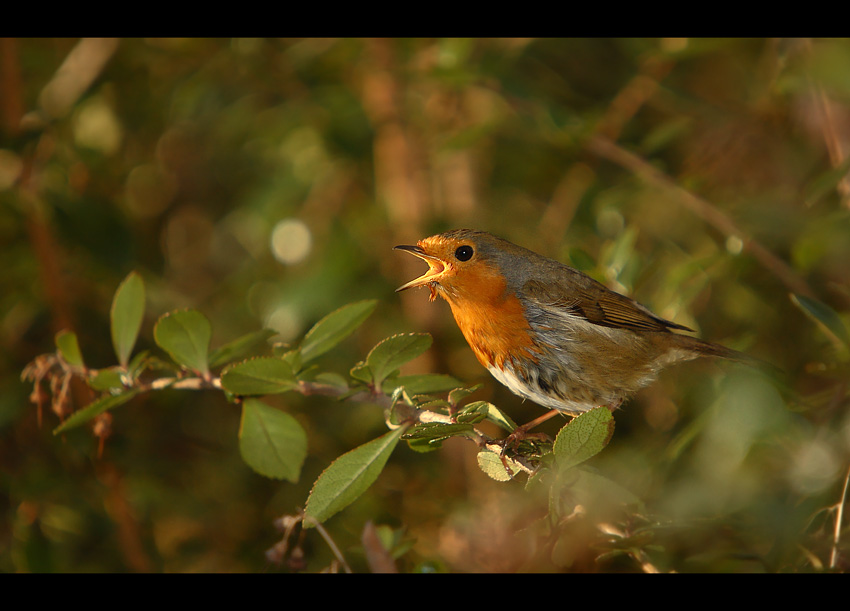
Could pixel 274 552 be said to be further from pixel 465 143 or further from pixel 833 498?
pixel 465 143

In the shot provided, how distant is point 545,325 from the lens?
2.07 meters

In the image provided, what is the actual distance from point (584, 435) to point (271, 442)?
785 millimetres

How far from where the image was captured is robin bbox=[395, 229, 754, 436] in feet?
6.60

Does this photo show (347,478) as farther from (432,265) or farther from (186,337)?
(432,265)

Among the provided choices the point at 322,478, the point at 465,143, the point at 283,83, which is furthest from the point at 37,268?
the point at 322,478

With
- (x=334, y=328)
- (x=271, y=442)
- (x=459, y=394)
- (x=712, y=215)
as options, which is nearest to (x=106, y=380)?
(x=271, y=442)

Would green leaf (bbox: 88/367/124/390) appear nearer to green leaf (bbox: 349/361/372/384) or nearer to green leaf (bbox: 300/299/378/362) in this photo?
A: green leaf (bbox: 300/299/378/362)

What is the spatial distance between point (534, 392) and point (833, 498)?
93 centimetres

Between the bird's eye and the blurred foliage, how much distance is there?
397mm

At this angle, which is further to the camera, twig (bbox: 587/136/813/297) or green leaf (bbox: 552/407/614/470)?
twig (bbox: 587/136/813/297)

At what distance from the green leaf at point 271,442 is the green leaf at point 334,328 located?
18 cm

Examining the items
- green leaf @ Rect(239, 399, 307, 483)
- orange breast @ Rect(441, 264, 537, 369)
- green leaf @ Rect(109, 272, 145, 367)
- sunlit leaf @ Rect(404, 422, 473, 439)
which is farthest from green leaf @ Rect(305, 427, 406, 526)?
green leaf @ Rect(109, 272, 145, 367)

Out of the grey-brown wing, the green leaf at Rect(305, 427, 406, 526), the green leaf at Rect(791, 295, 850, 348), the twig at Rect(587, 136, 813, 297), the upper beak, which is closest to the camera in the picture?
the green leaf at Rect(305, 427, 406, 526)

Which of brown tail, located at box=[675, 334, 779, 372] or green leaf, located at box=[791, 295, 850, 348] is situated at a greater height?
green leaf, located at box=[791, 295, 850, 348]
